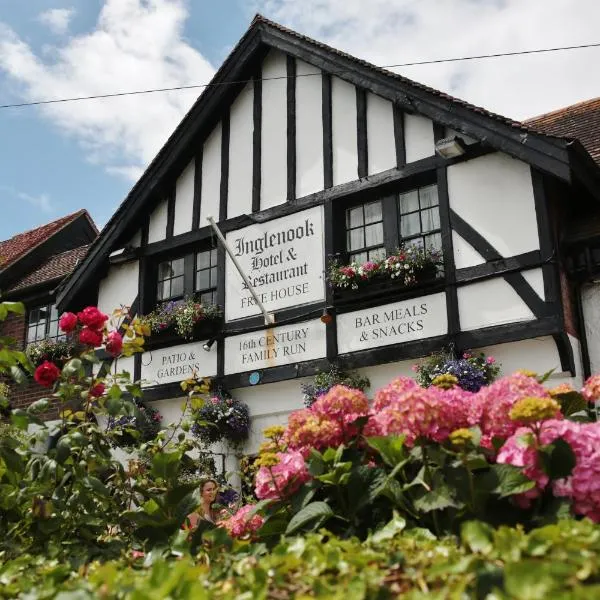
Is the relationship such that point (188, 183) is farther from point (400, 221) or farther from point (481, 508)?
point (481, 508)

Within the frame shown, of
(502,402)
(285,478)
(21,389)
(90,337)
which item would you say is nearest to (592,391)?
(502,402)

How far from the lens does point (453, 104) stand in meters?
7.68

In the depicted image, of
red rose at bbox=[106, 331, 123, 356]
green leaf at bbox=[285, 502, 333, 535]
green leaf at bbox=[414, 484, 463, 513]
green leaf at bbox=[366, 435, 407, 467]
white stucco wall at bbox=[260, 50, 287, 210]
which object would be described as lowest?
green leaf at bbox=[285, 502, 333, 535]

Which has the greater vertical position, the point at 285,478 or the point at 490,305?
the point at 490,305

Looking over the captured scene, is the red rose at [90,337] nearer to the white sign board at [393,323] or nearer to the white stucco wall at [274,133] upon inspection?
the white sign board at [393,323]

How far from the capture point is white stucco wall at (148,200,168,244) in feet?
34.5

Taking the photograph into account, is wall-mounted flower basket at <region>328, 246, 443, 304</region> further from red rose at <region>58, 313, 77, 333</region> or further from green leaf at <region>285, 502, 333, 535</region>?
green leaf at <region>285, 502, 333, 535</region>

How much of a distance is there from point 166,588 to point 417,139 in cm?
743

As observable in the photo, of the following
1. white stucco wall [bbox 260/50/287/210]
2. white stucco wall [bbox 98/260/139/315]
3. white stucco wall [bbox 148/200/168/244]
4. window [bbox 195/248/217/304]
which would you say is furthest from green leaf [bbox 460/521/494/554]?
white stucco wall [bbox 98/260/139/315]

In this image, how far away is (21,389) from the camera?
11578 mm

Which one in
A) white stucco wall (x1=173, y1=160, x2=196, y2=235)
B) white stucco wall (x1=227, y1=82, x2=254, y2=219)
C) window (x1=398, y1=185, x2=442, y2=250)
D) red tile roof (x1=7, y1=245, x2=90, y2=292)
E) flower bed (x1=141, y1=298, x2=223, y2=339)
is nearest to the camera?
window (x1=398, y1=185, x2=442, y2=250)

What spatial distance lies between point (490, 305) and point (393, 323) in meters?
1.08

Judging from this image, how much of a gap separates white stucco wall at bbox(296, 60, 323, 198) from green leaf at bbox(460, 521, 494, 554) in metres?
7.52

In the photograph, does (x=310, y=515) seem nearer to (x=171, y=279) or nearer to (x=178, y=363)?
(x=178, y=363)
